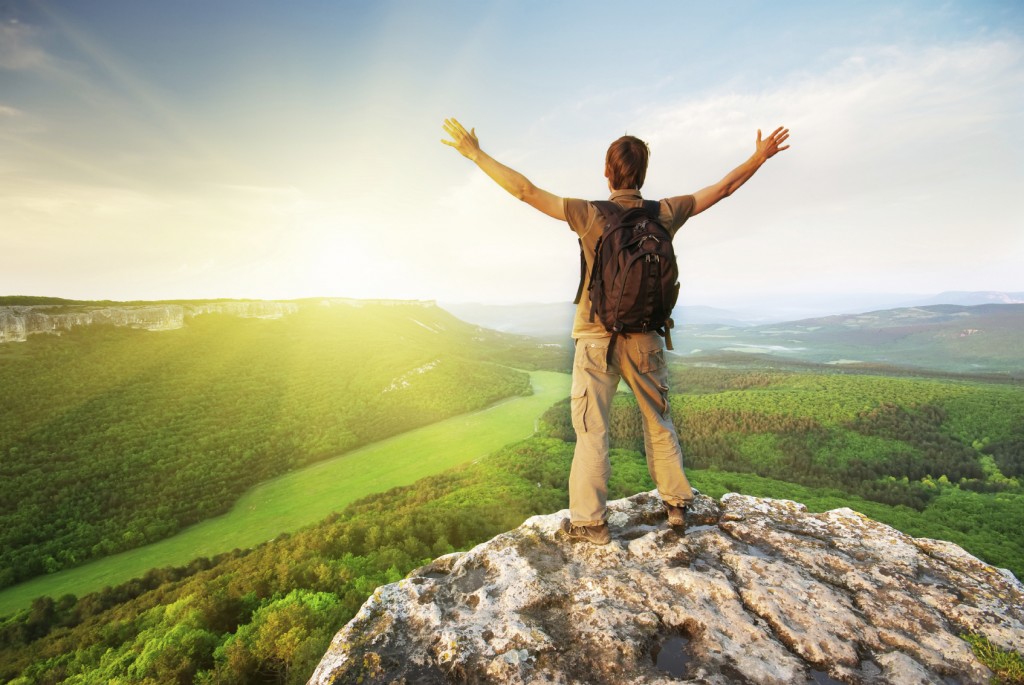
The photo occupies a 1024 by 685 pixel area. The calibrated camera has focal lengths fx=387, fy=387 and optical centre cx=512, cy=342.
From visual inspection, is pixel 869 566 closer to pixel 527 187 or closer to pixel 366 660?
pixel 366 660

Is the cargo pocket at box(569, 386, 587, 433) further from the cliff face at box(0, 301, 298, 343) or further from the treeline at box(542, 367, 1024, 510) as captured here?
the cliff face at box(0, 301, 298, 343)

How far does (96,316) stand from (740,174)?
76.4 metres

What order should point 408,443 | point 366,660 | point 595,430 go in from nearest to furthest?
point 366,660
point 595,430
point 408,443

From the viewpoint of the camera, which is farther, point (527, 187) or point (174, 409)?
point (174, 409)

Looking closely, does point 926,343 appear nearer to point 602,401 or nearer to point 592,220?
point 602,401

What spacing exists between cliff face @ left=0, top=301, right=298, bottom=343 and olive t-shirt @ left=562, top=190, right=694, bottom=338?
68587 mm

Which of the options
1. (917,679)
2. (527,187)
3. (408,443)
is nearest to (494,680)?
(917,679)

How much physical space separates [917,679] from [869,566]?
1585 mm

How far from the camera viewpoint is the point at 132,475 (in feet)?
122

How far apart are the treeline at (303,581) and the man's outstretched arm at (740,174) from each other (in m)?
7.12

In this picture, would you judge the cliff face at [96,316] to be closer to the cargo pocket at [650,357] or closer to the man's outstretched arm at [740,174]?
the cargo pocket at [650,357]

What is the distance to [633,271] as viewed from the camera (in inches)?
138

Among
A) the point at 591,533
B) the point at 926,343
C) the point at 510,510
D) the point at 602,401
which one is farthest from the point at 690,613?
the point at 926,343

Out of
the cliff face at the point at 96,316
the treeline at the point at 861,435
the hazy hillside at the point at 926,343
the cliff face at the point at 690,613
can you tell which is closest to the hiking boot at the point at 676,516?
the cliff face at the point at 690,613
